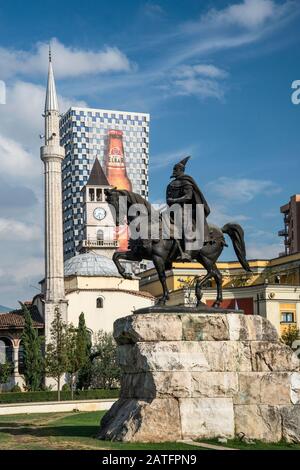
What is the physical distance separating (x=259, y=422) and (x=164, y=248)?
4.51 m

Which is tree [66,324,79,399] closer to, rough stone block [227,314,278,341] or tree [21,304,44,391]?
tree [21,304,44,391]

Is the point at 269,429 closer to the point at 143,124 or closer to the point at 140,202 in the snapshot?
the point at 140,202

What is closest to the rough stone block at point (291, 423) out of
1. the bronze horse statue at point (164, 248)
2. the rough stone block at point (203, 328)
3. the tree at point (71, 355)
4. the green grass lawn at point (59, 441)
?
the rough stone block at point (203, 328)

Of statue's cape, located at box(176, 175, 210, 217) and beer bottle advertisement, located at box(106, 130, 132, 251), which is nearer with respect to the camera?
statue's cape, located at box(176, 175, 210, 217)

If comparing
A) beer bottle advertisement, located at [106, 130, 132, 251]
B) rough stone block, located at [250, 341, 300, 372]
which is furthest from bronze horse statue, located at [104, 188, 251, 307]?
beer bottle advertisement, located at [106, 130, 132, 251]

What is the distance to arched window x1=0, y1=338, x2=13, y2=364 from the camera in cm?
7194

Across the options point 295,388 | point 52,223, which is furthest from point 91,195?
point 295,388

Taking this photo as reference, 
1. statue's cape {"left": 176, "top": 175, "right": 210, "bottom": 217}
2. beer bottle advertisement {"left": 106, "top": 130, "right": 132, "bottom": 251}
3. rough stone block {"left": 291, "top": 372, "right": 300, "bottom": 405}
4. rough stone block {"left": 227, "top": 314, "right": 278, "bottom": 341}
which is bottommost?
rough stone block {"left": 291, "top": 372, "right": 300, "bottom": 405}

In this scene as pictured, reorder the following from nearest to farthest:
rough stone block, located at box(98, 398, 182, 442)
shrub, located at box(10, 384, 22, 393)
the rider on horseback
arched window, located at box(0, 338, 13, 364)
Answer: rough stone block, located at box(98, 398, 182, 442)
the rider on horseback
shrub, located at box(10, 384, 22, 393)
arched window, located at box(0, 338, 13, 364)

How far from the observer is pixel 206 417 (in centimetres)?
1753

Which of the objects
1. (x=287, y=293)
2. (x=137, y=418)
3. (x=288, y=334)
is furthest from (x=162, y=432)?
(x=287, y=293)

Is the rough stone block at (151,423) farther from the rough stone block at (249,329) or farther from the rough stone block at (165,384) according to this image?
the rough stone block at (249,329)

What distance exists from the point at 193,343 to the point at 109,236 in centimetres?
9895

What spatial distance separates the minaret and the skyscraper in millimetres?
67153
